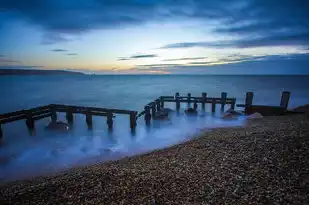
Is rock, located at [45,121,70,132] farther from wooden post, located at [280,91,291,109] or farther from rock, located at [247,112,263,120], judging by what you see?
wooden post, located at [280,91,291,109]

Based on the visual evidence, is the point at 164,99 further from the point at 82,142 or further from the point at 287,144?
the point at 287,144

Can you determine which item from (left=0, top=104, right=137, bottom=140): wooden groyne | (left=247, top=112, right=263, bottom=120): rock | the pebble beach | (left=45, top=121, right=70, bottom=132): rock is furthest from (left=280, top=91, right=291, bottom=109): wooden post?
(left=45, top=121, right=70, bottom=132): rock

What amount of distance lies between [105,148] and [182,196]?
29.0 feet

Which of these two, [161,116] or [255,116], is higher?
[255,116]

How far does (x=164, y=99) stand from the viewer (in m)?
22.1

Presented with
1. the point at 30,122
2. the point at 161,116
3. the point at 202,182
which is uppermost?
the point at 202,182

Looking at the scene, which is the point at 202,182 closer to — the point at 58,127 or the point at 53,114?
the point at 58,127

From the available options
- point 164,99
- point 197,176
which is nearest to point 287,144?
point 197,176

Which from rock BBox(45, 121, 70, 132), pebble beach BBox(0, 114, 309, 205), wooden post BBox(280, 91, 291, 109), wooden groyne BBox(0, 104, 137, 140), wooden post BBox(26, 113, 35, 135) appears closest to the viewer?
pebble beach BBox(0, 114, 309, 205)

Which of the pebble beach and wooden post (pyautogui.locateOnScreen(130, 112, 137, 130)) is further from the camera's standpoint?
wooden post (pyautogui.locateOnScreen(130, 112, 137, 130))

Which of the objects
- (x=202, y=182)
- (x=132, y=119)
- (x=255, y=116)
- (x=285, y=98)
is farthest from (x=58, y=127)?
(x=285, y=98)

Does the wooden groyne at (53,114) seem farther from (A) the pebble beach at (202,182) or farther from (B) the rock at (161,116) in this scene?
(A) the pebble beach at (202,182)

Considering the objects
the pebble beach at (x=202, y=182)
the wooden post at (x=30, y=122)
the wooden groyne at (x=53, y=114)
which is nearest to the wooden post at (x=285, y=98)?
the pebble beach at (x=202, y=182)

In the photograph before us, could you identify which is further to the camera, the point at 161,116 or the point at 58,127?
the point at 161,116
